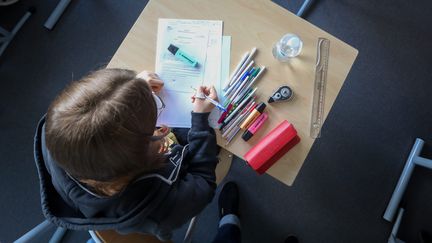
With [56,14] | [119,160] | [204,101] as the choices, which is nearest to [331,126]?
[204,101]

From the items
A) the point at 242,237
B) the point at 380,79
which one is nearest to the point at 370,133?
the point at 380,79

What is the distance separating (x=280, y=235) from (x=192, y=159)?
0.85 metres

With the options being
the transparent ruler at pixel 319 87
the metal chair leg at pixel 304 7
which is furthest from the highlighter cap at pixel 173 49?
the metal chair leg at pixel 304 7

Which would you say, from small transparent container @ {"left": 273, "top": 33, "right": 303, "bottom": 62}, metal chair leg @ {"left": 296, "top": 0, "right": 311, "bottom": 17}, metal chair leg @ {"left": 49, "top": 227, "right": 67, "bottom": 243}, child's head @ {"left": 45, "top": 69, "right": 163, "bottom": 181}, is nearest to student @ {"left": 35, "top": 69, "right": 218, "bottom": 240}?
child's head @ {"left": 45, "top": 69, "right": 163, "bottom": 181}

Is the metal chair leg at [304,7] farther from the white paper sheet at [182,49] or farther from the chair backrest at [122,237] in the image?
the chair backrest at [122,237]

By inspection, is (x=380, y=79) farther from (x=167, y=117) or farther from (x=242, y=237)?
(x=167, y=117)

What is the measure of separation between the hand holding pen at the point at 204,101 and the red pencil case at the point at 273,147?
0.18 m

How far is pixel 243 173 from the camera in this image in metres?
1.64

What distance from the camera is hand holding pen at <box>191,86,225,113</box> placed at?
0.96 m

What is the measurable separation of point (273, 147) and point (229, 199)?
0.70 meters

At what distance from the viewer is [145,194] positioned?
792mm

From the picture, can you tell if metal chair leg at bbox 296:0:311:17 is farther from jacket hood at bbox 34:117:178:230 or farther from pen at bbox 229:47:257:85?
jacket hood at bbox 34:117:178:230

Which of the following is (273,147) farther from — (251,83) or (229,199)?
(229,199)

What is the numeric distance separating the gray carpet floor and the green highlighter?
0.78 metres
